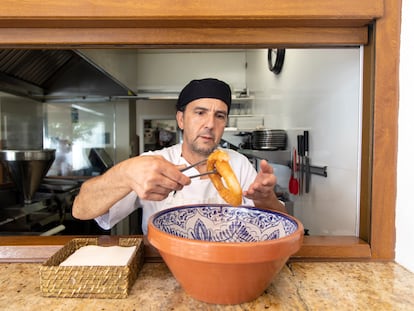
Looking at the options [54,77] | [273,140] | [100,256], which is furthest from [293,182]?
[54,77]

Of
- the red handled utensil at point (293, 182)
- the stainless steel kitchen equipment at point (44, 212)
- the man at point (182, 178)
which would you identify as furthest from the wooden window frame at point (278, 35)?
the stainless steel kitchen equipment at point (44, 212)

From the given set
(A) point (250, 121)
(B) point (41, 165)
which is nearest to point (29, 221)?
(B) point (41, 165)

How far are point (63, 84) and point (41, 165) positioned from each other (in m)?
1.46

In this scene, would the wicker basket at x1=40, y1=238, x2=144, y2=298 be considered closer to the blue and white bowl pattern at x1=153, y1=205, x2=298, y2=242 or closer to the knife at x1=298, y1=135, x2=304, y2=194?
the blue and white bowl pattern at x1=153, y1=205, x2=298, y2=242

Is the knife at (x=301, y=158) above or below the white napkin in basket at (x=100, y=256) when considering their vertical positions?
above

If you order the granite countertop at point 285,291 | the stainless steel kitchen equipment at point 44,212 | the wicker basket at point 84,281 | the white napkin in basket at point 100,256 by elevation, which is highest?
the white napkin in basket at point 100,256

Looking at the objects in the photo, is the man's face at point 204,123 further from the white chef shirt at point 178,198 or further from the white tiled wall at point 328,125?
the white tiled wall at point 328,125

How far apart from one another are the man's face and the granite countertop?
0.67 m

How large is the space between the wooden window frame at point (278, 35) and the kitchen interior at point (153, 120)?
9cm

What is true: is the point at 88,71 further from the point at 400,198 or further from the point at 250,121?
the point at 400,198

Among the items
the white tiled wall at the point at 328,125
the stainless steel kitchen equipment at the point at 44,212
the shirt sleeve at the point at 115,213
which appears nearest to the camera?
the shirt sleeve at the point at 115,213

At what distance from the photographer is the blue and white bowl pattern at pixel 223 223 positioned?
77cm

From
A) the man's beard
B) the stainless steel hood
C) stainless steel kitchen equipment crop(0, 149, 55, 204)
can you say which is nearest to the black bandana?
the man's beard

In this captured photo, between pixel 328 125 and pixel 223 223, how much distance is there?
946 millimetres
